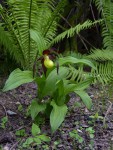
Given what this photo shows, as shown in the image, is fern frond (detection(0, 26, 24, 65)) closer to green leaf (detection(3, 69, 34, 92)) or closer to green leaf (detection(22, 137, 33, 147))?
green leaf (detection(3, 69, 34, 92))

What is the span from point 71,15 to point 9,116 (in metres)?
2.01

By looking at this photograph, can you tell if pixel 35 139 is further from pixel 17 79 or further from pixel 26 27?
pixel 26 27

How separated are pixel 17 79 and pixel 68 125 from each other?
0.57m

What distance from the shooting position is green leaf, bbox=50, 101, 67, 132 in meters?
2.26

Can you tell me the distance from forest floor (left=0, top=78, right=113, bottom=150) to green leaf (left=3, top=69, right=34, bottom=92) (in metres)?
0.35

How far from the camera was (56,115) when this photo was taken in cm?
234

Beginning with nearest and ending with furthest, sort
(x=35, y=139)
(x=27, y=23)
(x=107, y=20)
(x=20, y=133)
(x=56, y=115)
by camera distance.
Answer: (x=35, y=139) < (x=56, y=115) < (x=20, y=133) < (x=27, y=23) < (x=107, y=20)

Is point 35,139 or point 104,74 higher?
point 104,74

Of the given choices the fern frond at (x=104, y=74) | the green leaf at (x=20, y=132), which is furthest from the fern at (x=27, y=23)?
the green leaf at (x=20, y=132)

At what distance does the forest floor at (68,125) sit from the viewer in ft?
7.79

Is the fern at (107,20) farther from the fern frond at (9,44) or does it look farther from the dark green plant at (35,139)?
the dark green plant at (35,139)

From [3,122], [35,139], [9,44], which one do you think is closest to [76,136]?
[35,139]

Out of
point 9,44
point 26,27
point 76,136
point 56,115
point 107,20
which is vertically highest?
point 107,20

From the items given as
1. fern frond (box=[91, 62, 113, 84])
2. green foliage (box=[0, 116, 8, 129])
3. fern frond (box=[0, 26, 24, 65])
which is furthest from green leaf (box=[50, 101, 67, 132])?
fern frond (box=[0, 26, 24, 65])
